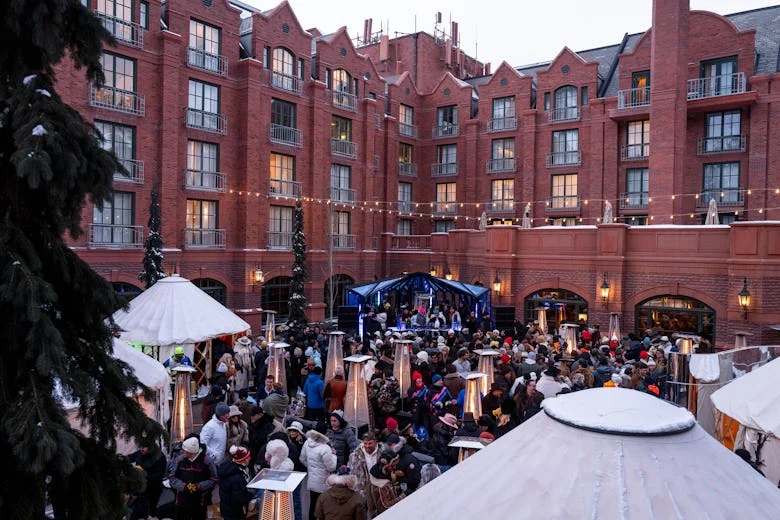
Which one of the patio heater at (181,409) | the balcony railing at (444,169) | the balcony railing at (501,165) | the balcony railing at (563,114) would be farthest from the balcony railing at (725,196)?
the patio heater at (181,409)

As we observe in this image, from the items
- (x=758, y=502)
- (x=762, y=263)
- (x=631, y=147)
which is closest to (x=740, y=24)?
(x=631, y=147)

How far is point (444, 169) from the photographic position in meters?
38.7

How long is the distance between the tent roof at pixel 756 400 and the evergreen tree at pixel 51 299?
6606mm

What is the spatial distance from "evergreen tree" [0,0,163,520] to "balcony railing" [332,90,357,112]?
29206 millimetres

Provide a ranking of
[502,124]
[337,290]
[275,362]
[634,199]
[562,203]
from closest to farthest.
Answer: [275,362]
[634,199]
[337,290]
[562,203]
[502,124]

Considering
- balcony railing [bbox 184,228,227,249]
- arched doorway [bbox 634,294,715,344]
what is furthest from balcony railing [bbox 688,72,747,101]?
balcony railing [bbox 184,228,227,249]

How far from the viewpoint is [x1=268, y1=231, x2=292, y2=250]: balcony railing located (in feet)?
97.5

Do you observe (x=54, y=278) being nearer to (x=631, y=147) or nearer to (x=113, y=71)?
(x=113, y=71)

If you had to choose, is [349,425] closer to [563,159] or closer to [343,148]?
[343,148]

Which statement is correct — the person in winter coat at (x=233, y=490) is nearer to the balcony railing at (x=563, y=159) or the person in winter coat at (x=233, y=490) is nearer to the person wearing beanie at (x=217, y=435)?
the person wearing beanie at (x=217, y=435)

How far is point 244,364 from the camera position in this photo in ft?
50.6

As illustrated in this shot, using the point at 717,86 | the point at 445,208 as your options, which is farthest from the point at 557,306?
the point at 445,208

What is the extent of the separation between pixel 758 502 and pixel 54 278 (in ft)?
15.0

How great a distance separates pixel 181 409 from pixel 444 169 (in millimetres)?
30708
